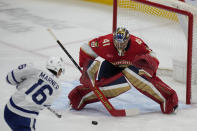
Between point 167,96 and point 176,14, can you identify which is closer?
point 167,96

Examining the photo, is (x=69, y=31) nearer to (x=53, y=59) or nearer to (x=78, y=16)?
(x=78, y=16)

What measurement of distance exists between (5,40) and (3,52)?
24.0 inches

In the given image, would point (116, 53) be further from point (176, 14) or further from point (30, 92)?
point (30, 92)

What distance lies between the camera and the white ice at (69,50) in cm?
446

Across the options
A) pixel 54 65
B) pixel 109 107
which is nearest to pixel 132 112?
pixel 109 107

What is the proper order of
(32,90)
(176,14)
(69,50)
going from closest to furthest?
(32,90), (176,14), (69,50)

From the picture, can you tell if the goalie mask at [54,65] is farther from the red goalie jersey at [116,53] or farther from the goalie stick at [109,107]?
the red goalie jersey at [116,53]

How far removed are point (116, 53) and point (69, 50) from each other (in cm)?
206

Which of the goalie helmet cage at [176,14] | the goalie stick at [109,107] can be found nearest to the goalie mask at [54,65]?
the goalie stick at [109,107]

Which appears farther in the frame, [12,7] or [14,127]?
[12,7]

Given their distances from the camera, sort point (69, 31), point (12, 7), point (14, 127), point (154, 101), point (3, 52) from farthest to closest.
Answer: point (12, 7)
point (69, 31)
point (3, 52)
point (154, 101)
point (14, 127)

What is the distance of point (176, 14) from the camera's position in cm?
511

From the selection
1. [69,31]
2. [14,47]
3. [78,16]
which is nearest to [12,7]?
[78,16]

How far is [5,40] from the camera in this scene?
7211 millimetres
